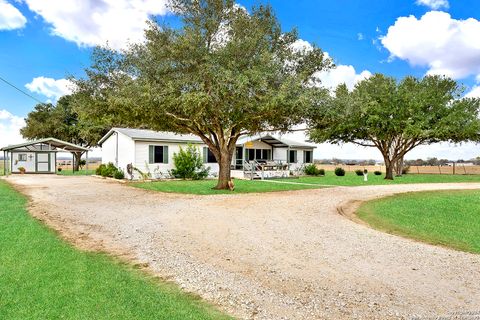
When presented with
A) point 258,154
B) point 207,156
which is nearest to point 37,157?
point 207,156

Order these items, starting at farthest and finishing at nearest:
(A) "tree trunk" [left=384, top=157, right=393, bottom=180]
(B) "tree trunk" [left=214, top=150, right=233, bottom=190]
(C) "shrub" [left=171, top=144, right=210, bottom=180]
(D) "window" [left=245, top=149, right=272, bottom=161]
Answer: (D) "window" [left=245, top=149, right=272, bottom=161] → (A) "tree trunk" [left=384, top=157, right=393, bottom=180] → (C) "shrub" [left=171, top=144, right=210, bottom=180] → (B) "tree trunk" [left=214, top=150, right=233, bottom=190]

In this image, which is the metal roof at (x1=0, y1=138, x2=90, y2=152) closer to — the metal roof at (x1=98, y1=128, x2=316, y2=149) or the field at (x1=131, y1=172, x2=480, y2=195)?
the metal roof at (x1=98, y1=128, x2=316, y2=149)

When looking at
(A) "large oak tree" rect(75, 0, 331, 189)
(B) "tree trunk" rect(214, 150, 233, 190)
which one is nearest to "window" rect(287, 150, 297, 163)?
(A) "large oak tree" rect(75, 0, 331, 189)

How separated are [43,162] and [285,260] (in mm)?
35283

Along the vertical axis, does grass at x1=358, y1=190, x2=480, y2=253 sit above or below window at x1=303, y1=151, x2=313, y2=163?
below

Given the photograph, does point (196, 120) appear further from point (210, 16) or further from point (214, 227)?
point (214, 227)

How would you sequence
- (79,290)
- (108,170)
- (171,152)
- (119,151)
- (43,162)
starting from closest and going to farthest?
(79,290) → (171,152) → (108,170) → (119,151) → (43,162)

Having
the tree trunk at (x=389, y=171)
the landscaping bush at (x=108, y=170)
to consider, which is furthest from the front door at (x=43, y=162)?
the tree trunk at (x=389, y=171)

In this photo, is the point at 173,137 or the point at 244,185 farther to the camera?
the point at 173,137

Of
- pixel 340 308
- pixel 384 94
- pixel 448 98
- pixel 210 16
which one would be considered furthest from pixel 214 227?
pixel 448 98

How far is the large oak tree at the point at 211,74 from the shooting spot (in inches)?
562

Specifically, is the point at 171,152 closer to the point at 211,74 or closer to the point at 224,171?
the point at 224,171

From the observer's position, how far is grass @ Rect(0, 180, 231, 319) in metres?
3.80

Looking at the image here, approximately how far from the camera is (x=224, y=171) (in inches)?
712
